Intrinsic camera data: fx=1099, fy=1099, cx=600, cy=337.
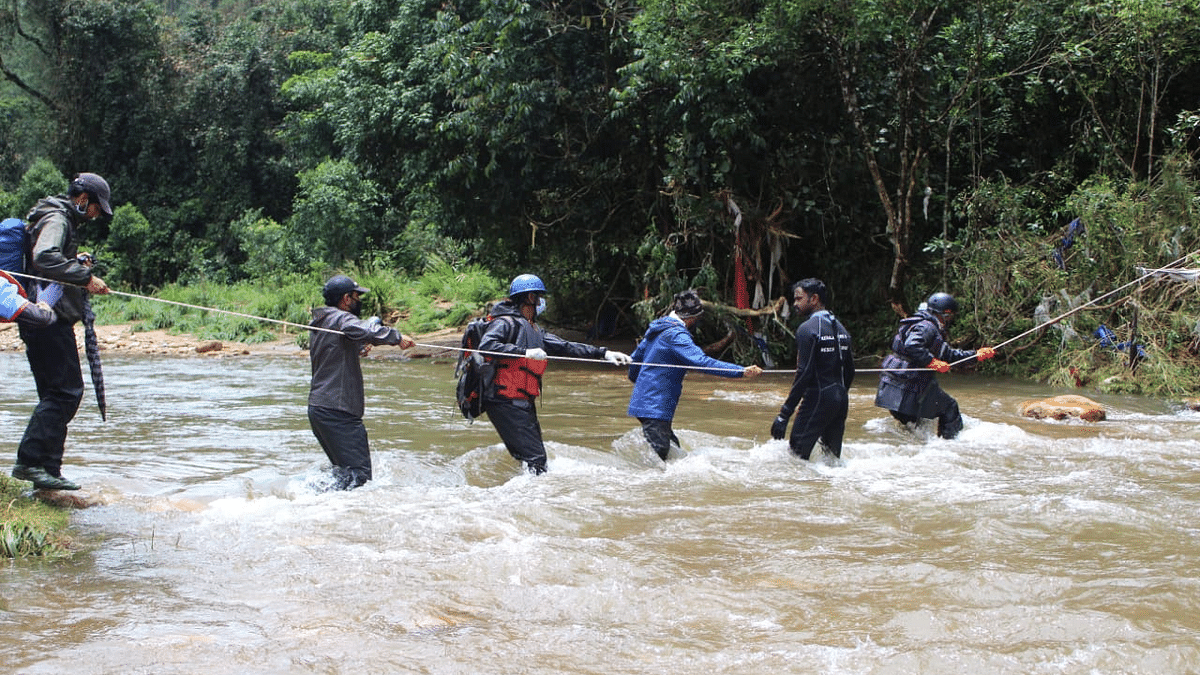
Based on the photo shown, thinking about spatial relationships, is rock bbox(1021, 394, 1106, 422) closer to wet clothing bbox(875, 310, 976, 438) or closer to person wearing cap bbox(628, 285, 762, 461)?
wet clothing bbox(875, 310, 976, 438)

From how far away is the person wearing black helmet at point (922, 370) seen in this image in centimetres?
897

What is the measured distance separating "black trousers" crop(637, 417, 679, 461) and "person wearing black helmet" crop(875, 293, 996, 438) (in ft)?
6.88

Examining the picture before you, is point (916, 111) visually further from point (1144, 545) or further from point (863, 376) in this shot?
point (1144, 545)

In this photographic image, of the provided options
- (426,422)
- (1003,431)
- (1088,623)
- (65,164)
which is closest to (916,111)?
(1003,431)

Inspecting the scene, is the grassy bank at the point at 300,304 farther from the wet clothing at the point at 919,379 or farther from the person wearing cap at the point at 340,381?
the person wearing cap at the point at 340,381

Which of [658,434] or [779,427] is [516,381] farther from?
[779,427]

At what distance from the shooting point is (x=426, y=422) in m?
11.3

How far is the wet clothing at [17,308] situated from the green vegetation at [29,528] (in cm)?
99

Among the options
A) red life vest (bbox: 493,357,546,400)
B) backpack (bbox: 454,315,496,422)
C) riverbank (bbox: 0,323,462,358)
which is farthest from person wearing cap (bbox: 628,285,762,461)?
riverbank (bbox: 0,323,462,358)

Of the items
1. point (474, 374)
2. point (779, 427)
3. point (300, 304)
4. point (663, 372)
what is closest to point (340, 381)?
point (474, 374)

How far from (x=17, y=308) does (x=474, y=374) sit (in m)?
2.81

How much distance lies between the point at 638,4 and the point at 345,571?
1177cm

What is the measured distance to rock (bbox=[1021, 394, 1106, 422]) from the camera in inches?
435

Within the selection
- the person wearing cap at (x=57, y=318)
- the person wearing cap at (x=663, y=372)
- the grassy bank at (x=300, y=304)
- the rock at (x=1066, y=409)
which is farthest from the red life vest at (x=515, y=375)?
the grassy bank at (x=300, y=304)
